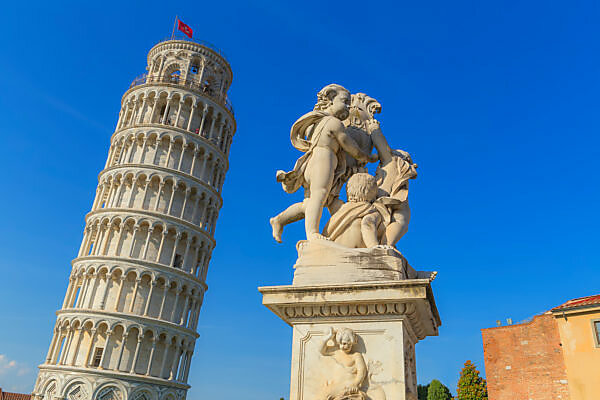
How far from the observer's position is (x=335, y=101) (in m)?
4.79

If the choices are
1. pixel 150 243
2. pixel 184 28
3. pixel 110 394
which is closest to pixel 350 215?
Result: pixel 110 394

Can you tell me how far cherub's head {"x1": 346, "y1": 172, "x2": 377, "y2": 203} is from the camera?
14.1 feet

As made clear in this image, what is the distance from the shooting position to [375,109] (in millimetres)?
5191

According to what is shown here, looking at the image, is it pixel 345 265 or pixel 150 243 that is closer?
pixel 345 265

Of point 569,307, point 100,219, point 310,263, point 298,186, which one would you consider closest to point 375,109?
point 298,186

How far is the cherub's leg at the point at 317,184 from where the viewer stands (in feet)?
14.1

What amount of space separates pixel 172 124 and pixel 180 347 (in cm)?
2057

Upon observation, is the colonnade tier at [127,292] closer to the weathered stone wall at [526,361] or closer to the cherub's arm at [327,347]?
the weathered stone wall at [526,361]

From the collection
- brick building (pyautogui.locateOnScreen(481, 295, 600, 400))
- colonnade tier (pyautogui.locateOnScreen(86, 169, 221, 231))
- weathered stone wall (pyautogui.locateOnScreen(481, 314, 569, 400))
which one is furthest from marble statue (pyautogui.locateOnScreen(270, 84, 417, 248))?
colonnade tier (pyautogui.locateOnScreen(86, 169, 221, 231))

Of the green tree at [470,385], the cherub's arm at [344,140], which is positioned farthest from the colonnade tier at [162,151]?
the cherub's arm at [344,140]

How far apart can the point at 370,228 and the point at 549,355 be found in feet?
91.1

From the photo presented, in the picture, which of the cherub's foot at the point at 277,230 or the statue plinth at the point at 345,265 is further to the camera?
the cherub's foot at the point at 277,230

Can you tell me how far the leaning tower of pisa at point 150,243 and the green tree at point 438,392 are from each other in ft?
69.9

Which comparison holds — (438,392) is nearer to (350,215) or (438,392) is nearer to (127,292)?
(127,292)
